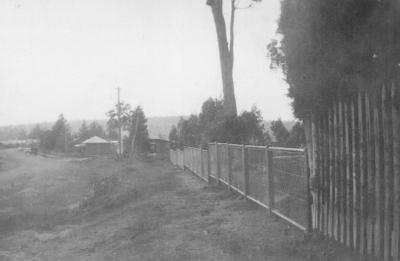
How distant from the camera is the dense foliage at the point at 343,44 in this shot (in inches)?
192

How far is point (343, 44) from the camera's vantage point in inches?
197

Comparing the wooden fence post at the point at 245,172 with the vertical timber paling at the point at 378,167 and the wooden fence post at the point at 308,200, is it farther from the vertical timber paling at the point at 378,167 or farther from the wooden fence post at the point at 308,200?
the vertical timber paling at the point at 378,167

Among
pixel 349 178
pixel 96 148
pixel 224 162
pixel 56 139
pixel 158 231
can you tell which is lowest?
pixel 158 231

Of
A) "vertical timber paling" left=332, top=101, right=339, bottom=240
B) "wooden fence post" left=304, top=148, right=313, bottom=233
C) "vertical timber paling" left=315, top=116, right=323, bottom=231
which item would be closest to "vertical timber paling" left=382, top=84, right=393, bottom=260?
"vertical timber paling" left=332, top=101, right=339, bottom=240

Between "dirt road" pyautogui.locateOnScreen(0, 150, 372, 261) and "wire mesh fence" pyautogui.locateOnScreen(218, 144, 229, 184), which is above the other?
"wire mesh fence" pyautogui.locateOnScreen(218, 144, 229, 184)

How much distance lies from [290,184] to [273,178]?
0.86 metres

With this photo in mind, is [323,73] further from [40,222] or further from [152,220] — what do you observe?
[40,222]

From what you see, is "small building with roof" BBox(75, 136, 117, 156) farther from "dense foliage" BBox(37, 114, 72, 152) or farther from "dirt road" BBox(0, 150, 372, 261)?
"dirt road" BBox(0, 150, 372, 261)

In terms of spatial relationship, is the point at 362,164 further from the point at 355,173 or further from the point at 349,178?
the point at 349,178

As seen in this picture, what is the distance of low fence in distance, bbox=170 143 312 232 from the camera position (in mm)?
6652

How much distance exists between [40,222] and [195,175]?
9642mm

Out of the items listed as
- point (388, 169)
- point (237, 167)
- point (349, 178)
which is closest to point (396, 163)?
point (388, 169)

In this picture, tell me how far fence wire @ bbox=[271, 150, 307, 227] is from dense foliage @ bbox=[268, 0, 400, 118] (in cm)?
150

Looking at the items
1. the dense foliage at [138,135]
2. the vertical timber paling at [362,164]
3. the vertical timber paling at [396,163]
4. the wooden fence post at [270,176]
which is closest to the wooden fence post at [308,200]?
the vertical timber paling at [362,164]
